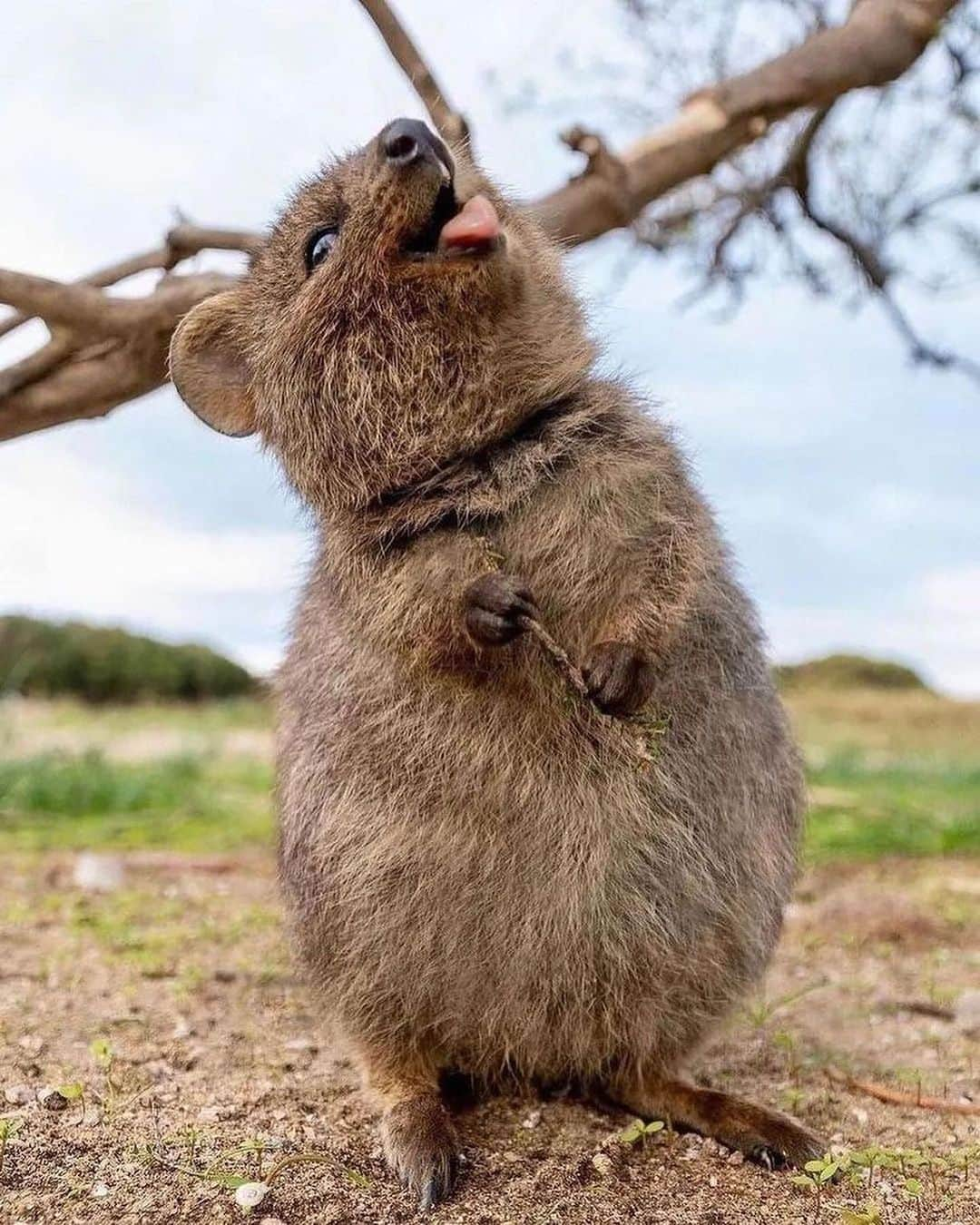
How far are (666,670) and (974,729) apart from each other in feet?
52.0

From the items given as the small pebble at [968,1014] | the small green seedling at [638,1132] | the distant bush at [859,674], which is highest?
the small green seedling at [638,1132]

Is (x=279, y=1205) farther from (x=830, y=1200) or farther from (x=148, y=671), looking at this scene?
(x=148, y=671)

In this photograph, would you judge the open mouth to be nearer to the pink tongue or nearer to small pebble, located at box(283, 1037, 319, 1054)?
the pink tongue

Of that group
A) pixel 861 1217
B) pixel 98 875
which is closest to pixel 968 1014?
pixel 861 1217

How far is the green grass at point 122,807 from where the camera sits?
6855 mm

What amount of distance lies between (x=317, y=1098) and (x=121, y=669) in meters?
17.6

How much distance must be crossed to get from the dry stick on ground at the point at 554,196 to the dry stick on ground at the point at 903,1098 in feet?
7.51

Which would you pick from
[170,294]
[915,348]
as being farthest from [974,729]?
[170,294]

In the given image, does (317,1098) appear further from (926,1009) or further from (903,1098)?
(926,1009)

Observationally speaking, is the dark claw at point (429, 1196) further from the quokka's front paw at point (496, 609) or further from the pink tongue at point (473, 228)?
the pink tongue at point (473, 228)

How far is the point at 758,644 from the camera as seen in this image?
3.10m

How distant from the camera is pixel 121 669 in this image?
65.1ft

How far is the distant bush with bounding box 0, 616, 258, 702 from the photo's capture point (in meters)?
19.1

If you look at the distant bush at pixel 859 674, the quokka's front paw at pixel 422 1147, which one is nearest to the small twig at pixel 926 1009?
the quokka's front paw at pixel 422 1147
